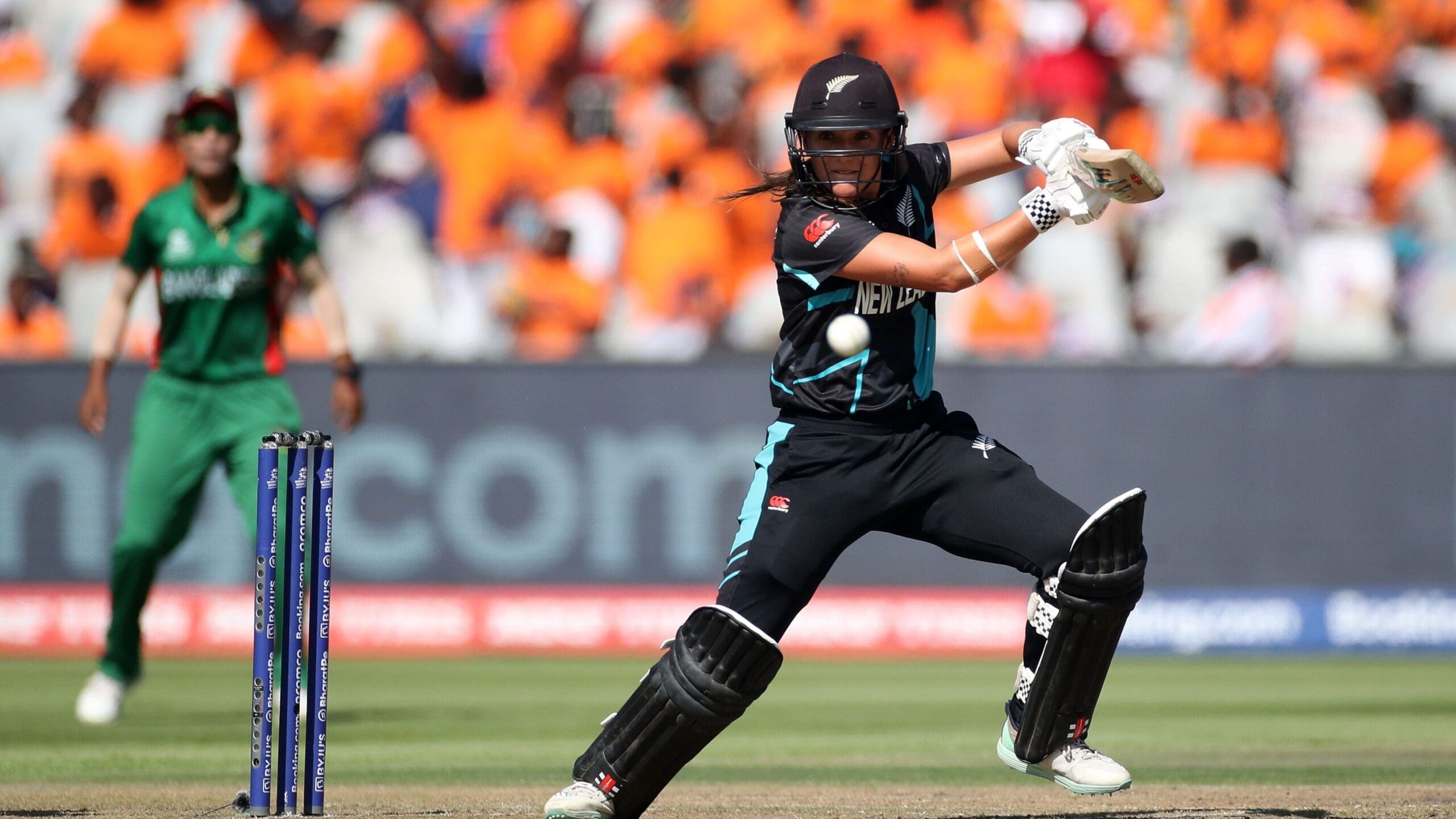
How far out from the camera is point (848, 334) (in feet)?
15.2

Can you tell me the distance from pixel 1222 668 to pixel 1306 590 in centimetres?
85

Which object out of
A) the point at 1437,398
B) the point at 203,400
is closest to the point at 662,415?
the point at 203,400

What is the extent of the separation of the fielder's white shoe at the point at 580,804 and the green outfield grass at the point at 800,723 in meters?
1.26

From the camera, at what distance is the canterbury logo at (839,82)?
487 cm

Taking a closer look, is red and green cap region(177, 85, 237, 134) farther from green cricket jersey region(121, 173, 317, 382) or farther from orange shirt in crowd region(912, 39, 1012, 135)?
orange shirt in crowd region(912, 39, 1012, 135)

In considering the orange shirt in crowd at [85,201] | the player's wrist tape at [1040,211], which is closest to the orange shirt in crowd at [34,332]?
the orange shirt in crowd at [85,201]

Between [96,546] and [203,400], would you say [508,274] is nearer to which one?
A: [96,546]

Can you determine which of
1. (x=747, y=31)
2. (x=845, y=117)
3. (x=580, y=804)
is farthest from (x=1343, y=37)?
(x=580, y=804)

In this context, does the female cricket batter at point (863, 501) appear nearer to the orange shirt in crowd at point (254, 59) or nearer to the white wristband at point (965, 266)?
the white wristband at point (965, 266)

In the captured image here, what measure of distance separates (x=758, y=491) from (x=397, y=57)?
339 inches

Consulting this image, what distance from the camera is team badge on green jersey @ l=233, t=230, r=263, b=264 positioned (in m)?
7.72

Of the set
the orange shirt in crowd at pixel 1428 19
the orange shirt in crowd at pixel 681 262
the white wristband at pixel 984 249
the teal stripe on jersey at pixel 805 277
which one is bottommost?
the teal stripe on jersey at pixel 805 277

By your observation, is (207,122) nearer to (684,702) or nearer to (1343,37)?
(684,702)

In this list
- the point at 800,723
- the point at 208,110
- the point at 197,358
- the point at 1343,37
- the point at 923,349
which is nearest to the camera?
the point at 923,349
